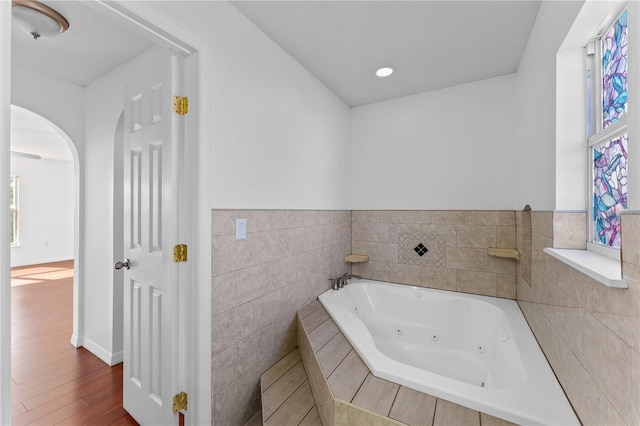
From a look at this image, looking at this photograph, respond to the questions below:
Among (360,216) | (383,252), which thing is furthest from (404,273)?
(360,216)

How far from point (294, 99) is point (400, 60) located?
0.88 m

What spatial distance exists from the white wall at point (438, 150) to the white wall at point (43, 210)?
22.6ft

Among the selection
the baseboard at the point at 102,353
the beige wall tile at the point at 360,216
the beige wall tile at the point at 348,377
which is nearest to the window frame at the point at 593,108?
the beige wall tile at the point at 348,377

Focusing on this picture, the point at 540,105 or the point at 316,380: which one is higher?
the point at 540,105

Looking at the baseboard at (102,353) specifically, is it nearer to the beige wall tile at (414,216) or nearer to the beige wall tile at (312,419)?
the beige wall tile at (312,419)

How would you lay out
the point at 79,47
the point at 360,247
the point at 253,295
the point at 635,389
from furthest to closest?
1. the point at 360,247
2. the point at 79,47
3. the point at 253,295
4. the point at 635,389

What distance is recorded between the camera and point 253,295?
68.4 inches

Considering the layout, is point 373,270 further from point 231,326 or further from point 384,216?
point 231,326

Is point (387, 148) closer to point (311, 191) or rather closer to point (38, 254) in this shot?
point (311, 191)

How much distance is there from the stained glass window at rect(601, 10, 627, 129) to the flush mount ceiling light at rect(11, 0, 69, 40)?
2773 millimetres

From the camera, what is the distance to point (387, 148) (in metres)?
2.91

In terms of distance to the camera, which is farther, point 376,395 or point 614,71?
point 376,395

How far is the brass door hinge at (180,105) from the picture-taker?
1.43 meters

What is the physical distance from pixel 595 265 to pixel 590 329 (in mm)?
226
